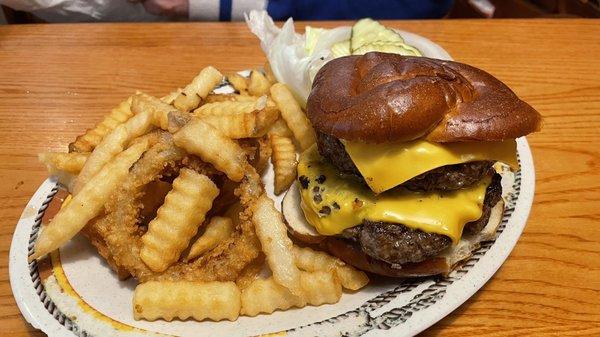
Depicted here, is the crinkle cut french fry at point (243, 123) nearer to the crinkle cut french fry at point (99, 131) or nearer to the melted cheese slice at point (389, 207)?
the melted cheese slice at point (389, 207)

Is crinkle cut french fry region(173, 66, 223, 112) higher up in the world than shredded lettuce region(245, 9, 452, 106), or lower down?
higher up

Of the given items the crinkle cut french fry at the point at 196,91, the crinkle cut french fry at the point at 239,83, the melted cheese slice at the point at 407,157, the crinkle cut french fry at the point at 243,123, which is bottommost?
the crinkle cut french fry at the point at 239,83

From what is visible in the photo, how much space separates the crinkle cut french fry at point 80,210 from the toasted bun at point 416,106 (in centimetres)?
58

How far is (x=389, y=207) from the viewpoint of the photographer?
4.86 feet

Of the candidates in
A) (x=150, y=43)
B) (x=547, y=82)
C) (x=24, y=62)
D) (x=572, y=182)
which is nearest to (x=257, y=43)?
(x=150, y=43)

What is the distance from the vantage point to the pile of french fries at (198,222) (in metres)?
1.44

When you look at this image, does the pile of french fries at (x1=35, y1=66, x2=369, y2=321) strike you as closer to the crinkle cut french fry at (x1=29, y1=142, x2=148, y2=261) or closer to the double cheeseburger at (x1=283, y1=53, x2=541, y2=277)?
the crinkle cut french fry at (x1=29, y1=142, x2=148, y2=261)

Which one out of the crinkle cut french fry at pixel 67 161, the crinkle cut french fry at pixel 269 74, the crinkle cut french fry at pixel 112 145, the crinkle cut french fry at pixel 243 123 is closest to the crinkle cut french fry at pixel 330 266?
the crinkle cut french fry at pixel 243 123

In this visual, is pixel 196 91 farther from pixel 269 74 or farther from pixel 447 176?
pixel 447 176

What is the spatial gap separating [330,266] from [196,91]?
2.53 ft

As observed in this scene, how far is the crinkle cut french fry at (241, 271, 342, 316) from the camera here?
146cm

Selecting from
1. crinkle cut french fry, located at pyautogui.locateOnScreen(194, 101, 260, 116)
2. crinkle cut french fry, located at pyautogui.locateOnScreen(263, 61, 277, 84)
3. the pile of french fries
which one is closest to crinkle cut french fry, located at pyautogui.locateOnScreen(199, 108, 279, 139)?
the pile of french fries

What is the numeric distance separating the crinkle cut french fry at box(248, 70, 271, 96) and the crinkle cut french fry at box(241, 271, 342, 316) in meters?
0.87

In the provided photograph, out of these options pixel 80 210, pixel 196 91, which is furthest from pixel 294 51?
pixel 80 210
